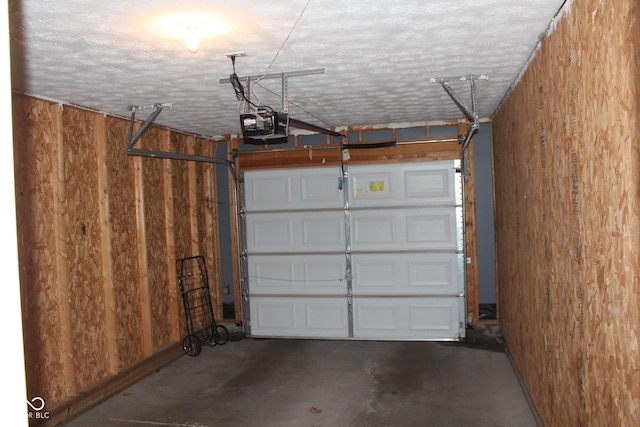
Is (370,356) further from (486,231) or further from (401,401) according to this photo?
(486,231)

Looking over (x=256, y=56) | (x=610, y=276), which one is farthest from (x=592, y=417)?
(x=256, y=56)

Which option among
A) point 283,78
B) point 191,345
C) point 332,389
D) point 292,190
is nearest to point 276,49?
point 283,78

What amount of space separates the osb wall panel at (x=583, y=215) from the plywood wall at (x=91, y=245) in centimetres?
406

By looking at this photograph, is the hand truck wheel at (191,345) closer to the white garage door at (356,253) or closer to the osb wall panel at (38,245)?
the white garage door at (356,253)

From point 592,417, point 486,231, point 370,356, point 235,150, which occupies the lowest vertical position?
point 370,356

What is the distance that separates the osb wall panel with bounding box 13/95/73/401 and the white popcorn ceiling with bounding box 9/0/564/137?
32cm

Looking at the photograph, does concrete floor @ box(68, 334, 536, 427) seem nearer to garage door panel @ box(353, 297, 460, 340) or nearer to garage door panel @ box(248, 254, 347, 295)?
garage door panel @ box(353, 297, 460, 340)

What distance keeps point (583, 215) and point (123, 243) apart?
4727mm

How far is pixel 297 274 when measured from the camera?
734cm

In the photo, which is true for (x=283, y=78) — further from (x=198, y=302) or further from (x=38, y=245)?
(x=198, y=302)

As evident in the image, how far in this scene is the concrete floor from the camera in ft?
14.6

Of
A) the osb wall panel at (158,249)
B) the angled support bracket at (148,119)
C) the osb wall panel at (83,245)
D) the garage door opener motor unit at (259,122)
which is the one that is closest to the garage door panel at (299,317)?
the osb wall panel at (158,249)

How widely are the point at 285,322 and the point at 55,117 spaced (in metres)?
4.13

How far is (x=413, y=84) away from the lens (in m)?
4.68
